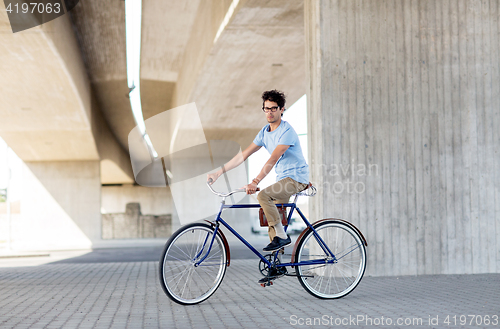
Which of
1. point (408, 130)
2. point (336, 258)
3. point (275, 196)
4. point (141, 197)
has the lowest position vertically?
point (141, 197)

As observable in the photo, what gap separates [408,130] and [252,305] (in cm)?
338

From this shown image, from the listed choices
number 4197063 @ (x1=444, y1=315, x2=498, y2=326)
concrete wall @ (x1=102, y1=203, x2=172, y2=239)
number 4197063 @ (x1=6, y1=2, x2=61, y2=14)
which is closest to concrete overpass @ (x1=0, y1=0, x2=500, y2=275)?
number 4197063 @ (x1=444, y1=315, x2=498, y2=326)

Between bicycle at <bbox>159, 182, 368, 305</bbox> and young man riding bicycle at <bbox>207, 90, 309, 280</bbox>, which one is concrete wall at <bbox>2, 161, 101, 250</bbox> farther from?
Answer: young man riding bicycle at <bbox>207, 90, 309, 280</bbox>

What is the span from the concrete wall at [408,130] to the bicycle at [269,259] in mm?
1614

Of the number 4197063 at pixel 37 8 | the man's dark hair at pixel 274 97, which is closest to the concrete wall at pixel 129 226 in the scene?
the number 4197063 at pixel 37 8

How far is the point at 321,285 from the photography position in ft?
16.2

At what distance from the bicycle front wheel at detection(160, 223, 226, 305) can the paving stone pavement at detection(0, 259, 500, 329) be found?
0.13m

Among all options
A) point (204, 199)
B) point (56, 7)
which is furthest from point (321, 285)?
point (204, 199)

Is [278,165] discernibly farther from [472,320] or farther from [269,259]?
[472,320]

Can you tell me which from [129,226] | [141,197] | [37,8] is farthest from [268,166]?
[141,197]

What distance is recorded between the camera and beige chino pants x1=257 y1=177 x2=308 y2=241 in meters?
4.54

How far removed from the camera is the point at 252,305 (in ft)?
15.1

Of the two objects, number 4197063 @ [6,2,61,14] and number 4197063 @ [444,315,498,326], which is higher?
number 4197063 @ [6,2,61,14]

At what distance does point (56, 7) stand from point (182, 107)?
19.8ft
